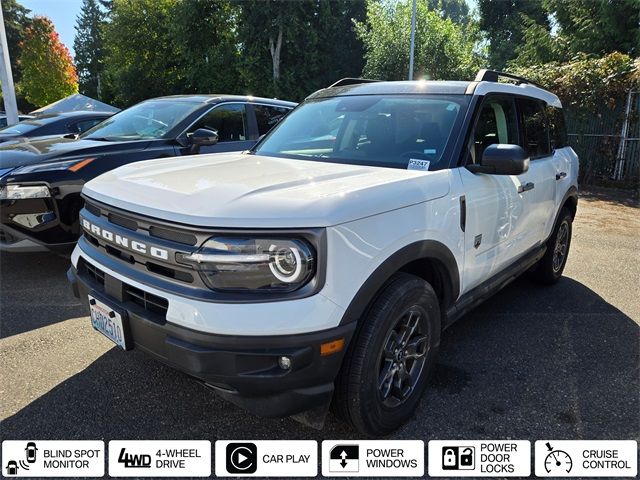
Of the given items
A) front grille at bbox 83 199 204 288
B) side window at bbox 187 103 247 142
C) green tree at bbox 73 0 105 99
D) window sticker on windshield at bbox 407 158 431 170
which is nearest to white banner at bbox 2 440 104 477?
front grille at bbox 83 199 204 288

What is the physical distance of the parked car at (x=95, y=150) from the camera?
13.7 feet

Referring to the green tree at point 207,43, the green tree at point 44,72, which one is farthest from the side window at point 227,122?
the green tree at point 44,72

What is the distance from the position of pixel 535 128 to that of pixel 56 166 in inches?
163

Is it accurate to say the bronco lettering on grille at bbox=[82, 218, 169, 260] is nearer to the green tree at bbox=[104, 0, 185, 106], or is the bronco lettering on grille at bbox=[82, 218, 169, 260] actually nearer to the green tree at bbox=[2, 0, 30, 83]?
the green tree at bbox=[104, 0, 185, 106]

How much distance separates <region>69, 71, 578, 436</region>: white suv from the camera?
191 cm

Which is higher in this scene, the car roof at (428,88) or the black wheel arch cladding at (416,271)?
the car roof at (428,88)

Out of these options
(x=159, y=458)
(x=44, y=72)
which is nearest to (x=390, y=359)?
(x=159, y=458)

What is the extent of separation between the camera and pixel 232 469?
228cm

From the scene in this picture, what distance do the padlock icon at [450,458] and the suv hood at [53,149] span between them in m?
4.05

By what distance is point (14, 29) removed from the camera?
4747 cm

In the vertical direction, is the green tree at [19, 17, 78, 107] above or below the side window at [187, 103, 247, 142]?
above

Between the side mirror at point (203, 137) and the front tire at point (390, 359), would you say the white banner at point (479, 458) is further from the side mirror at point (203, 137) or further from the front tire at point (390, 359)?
the side mirror at point (203, 137)

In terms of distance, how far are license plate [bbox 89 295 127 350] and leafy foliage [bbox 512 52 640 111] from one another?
36.7 feet

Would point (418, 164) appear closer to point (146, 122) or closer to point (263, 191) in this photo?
point (263, 191)
